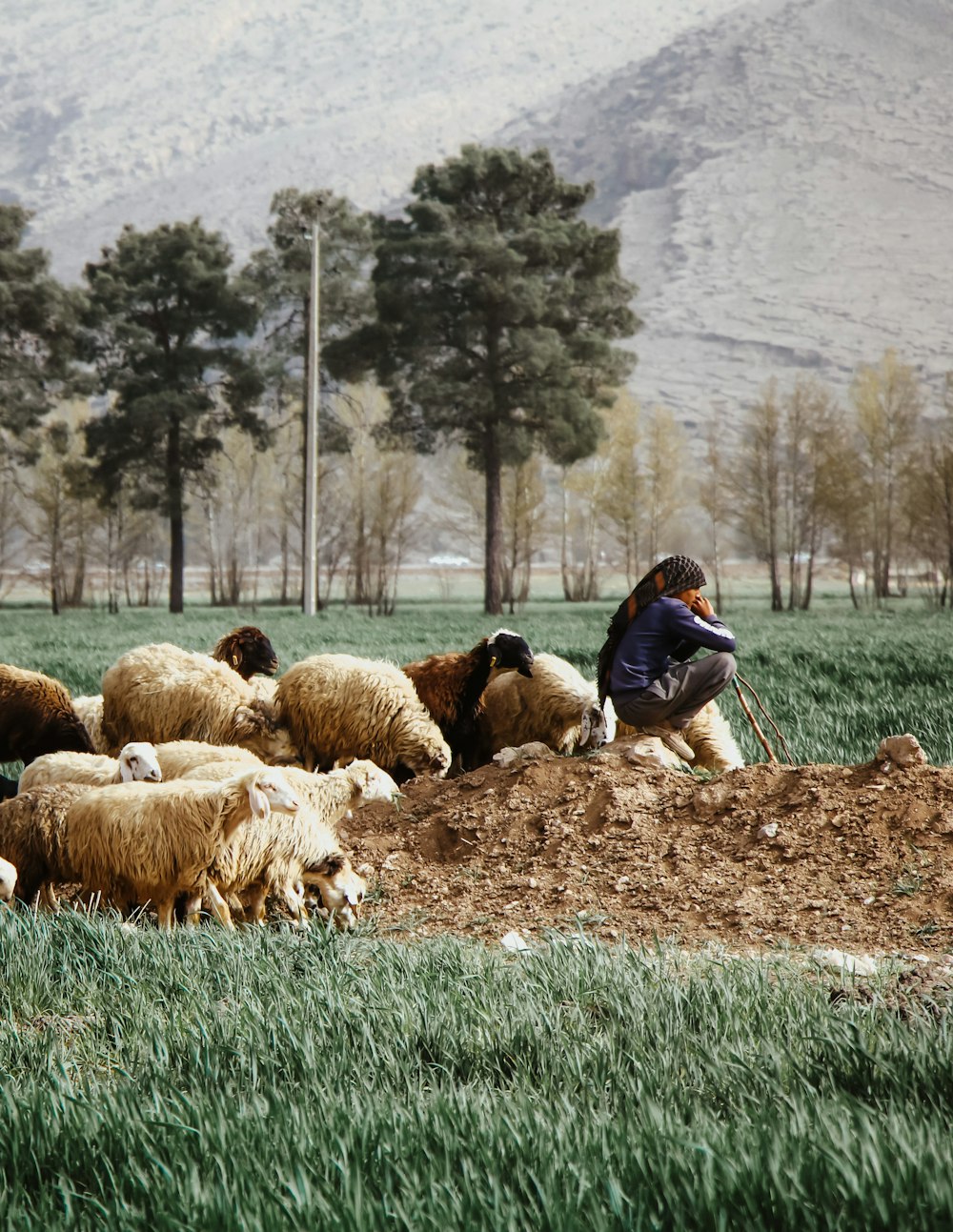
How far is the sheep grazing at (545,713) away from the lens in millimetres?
7590

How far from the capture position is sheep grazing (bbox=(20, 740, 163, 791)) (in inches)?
219

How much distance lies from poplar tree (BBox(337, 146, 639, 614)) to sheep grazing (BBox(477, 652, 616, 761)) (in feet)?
80.0

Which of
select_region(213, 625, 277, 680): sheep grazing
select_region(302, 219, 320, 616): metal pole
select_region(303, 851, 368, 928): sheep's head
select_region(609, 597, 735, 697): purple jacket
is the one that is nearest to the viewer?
select_region(303, 851, 368, 928): sheep's head

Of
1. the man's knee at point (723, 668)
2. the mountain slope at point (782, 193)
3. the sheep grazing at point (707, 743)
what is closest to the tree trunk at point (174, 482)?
the sheep grazing at point (707, 743)

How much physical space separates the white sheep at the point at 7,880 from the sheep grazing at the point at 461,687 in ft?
11.7

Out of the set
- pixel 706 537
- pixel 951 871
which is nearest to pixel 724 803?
pixel 951 871

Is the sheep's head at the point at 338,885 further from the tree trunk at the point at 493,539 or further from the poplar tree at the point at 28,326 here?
the poplar tree at the point at 28,326

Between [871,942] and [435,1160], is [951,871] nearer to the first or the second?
A: [871,942]

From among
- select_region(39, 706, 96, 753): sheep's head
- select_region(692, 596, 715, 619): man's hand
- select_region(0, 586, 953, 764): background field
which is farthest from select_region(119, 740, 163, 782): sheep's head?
select_region(0, 586, 953, 764): background field

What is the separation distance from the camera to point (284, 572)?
51.2m

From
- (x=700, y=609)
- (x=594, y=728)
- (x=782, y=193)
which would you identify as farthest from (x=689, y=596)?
(x=782, y=193)

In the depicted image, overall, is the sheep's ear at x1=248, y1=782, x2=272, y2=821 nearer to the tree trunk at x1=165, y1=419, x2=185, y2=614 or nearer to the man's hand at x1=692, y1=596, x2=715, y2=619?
the man's hand at x1=692, y1=596, x2=715, y2=619

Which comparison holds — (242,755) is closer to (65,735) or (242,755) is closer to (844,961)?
(65,735)

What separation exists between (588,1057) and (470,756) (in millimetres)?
5167
